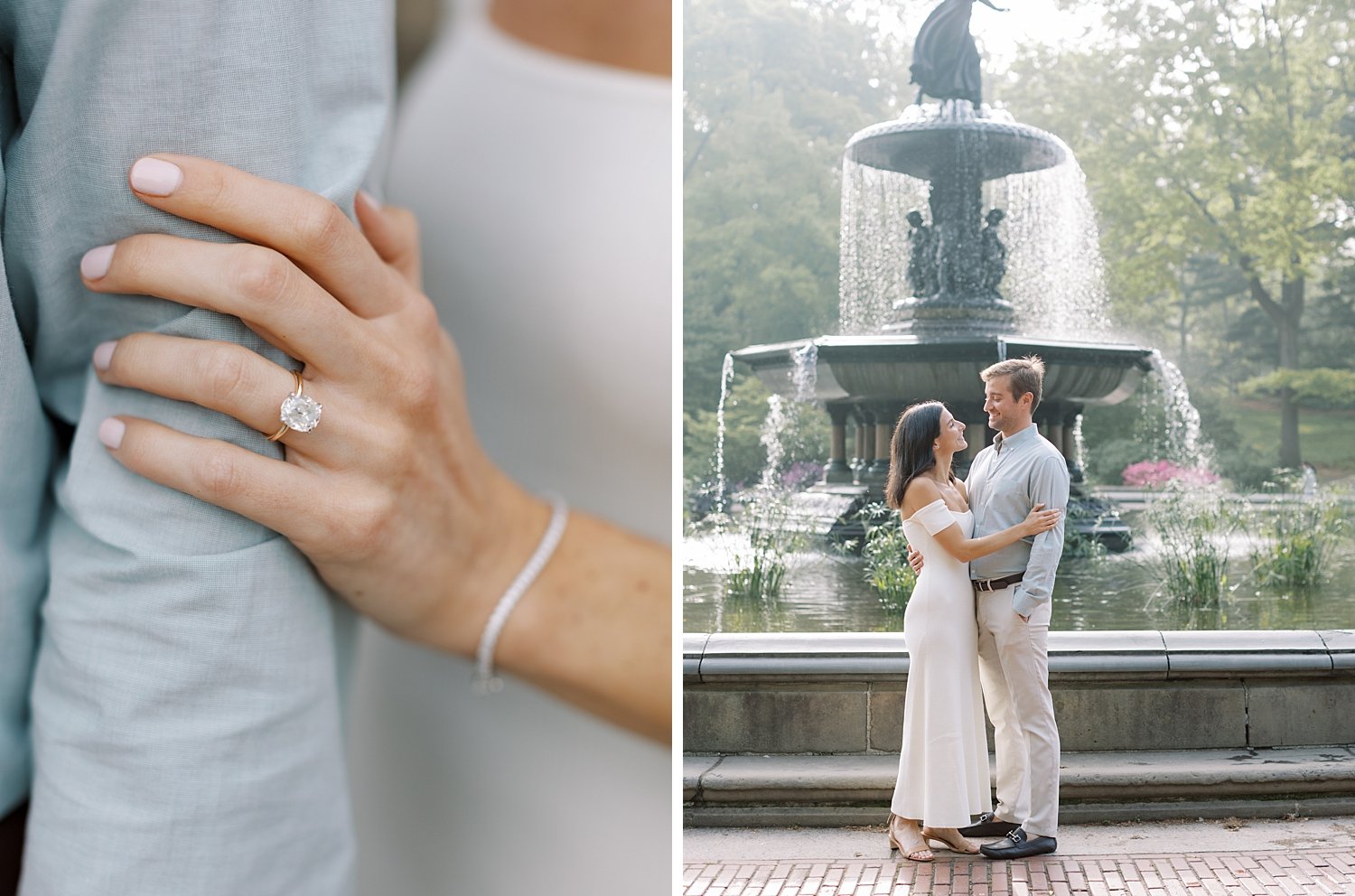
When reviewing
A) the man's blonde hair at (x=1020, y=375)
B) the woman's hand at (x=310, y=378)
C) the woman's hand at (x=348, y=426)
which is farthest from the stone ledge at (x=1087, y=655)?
the woman's hand at (x=310, y=378)

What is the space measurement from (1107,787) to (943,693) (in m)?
0.43

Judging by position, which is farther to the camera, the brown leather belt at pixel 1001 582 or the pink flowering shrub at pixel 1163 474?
the pink flowering shrub at pixel 1163 474

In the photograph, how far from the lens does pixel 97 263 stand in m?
0.74

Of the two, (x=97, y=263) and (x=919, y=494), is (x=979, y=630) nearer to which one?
(x=919, y=494)

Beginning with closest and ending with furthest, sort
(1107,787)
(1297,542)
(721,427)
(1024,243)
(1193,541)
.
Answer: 1. (1107,787)
2. (1193,541)
3. (1297,542)
4. (1024,243)
5. (721,427)

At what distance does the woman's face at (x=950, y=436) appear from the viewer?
219 cm

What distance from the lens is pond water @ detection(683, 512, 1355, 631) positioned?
243 centimetres

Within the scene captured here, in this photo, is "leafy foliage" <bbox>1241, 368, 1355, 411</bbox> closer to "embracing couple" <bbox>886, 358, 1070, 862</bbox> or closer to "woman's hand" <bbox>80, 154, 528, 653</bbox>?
"embracing couple" <bbox>886, 358, 1070, 862</bbox>

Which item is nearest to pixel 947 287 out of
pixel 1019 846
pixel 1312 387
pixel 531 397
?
pixel 1312 387

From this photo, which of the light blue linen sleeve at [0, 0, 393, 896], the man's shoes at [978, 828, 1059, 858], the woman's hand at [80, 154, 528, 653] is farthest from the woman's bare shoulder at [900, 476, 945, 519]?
the light blue linen sleeve at [0, 0, 393, 896]

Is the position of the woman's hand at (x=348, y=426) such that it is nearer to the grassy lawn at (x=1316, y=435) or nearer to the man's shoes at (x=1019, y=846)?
the man's shoes at (x=1019, y=846)

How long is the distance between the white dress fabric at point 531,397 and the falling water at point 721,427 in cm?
210

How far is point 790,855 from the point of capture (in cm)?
232

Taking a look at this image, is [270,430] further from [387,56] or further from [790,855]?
[790,855]
